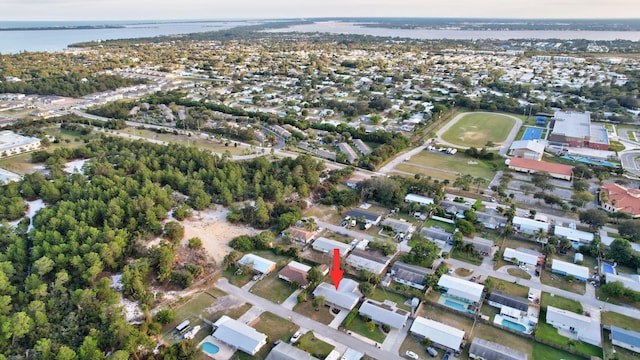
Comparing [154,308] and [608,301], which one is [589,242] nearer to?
[608,301]

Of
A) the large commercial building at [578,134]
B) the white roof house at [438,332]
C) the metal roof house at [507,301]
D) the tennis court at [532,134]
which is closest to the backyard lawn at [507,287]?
the metal roof house at [507,301]

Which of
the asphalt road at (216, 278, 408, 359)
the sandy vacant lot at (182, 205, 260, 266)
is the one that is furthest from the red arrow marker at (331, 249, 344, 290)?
the sandy vacant lot at (182, 205, 260, 266)

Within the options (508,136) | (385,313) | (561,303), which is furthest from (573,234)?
(508,136)

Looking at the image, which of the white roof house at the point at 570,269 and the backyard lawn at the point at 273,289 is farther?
the white roof house at the point at 570,269

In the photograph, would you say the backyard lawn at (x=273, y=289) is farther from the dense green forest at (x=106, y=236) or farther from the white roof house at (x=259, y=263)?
the dense green forest at (x=106, y=236)

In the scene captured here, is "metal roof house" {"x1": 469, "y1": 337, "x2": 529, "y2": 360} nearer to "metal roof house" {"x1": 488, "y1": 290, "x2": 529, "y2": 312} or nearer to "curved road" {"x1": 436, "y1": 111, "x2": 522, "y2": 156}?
"metal roof house" {"x1": 488, "y1": 290, "x2": 529, "y2": 312}

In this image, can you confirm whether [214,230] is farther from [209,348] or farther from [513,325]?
[513,325]
